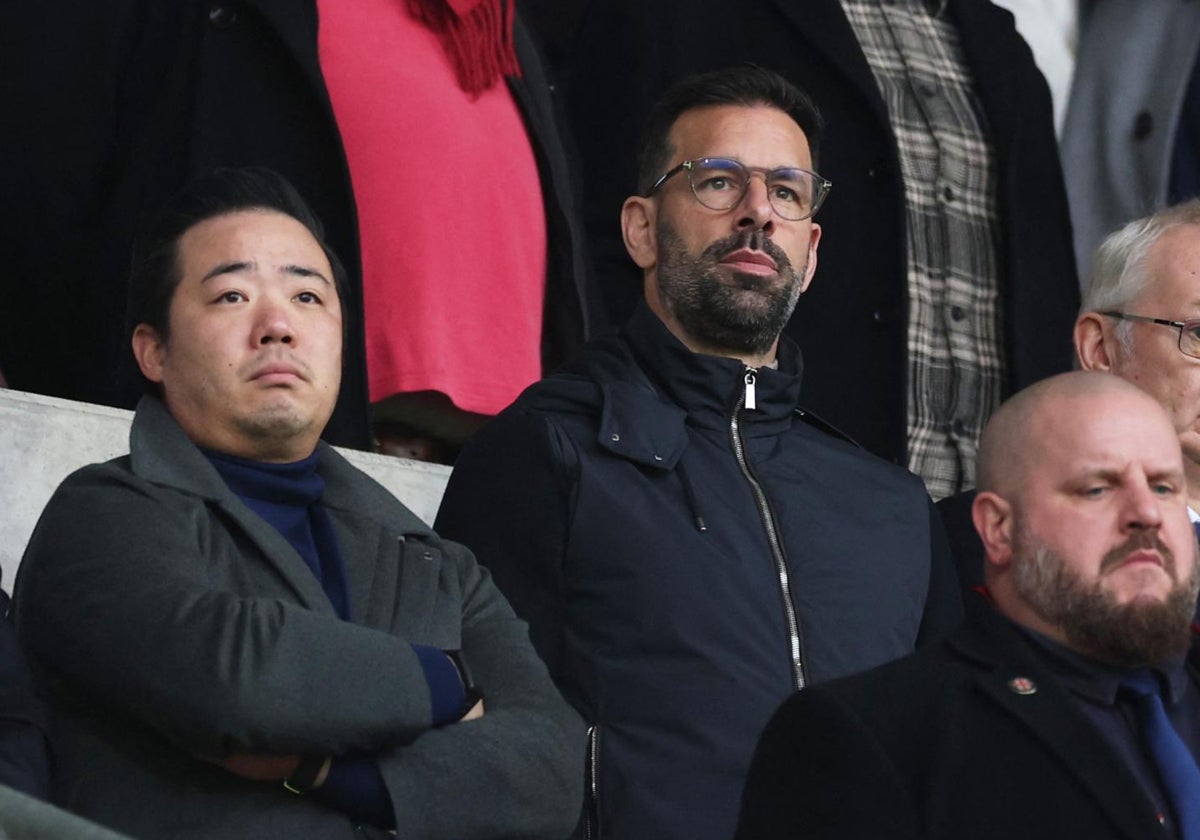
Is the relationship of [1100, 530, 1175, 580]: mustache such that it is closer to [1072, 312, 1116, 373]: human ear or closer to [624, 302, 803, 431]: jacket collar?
[624, 302, 803, 431]: jacket collar

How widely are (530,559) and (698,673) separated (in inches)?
11.6

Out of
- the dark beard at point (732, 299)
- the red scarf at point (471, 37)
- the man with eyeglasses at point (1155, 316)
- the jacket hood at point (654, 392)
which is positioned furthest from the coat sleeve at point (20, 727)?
the man with eyeglasses at point (1155, 316)

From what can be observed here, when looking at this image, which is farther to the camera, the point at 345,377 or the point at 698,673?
the point at 345,377

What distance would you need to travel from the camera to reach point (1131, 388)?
3629mm

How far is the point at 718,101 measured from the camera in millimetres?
4562

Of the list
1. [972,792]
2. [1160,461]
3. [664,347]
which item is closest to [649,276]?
[664,347]

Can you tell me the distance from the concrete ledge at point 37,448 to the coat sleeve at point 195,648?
0.76m

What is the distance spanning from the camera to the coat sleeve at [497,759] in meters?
3.16

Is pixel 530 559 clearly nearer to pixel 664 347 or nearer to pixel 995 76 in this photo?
pixel 664 347

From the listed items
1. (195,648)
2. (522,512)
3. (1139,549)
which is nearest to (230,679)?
(195,648)

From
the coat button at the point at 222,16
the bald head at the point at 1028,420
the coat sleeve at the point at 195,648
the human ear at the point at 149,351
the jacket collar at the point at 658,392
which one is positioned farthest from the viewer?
the coat button at the point at 222,16

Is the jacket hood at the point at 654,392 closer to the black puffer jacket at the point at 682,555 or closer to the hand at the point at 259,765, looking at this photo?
the black puffer jacket at the point at 682,555

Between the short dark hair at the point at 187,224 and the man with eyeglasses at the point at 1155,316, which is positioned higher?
the short dark hair at the point at 187,224

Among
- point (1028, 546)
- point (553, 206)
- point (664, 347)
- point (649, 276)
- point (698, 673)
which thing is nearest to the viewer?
point (1028, 546)
